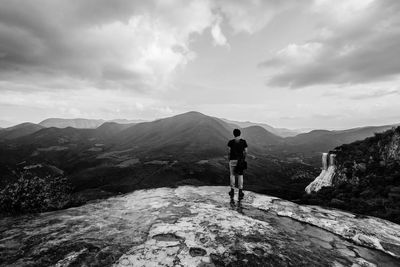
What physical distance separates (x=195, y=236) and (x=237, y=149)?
19.1 feet

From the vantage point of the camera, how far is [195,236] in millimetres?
7898

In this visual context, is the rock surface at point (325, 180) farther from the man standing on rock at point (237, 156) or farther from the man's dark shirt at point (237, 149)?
the man's dark shirt at point (237, 149)

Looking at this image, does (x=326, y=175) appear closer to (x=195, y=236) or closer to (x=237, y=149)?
(x=237, y=149)

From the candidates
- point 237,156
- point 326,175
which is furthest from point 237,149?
point 326,175

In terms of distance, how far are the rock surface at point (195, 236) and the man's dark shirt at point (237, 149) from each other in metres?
2.47

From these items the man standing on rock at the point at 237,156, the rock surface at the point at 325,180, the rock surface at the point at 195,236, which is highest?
the man standing on rock at the point at 237,156

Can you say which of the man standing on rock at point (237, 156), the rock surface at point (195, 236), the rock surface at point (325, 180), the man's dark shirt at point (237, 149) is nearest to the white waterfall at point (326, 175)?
the rock surface at point (325, 180)

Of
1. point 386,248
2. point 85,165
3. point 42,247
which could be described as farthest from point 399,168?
point 85,165

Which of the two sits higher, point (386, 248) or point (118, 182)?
Result: point (386, 248)

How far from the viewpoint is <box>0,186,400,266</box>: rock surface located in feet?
21.6

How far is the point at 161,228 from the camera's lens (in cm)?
855

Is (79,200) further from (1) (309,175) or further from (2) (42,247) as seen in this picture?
(1) (309,175)

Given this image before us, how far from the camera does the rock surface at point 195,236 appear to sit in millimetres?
6582

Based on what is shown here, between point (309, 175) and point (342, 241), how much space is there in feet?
527
